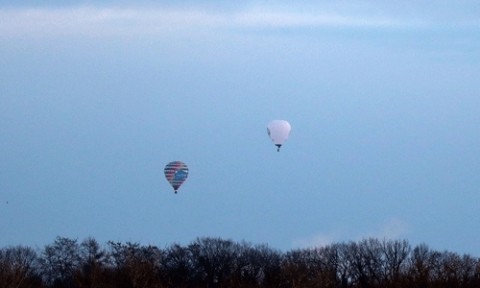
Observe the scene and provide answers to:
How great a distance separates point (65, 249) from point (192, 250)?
926 centimetres

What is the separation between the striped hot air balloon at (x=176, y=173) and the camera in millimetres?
70438

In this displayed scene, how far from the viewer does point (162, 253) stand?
3492 inches

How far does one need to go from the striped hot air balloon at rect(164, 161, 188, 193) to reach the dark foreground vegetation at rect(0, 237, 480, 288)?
14.6ft

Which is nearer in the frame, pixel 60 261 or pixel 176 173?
pixel 176 173

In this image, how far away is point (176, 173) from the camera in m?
70.8

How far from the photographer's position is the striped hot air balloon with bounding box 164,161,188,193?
7044cm

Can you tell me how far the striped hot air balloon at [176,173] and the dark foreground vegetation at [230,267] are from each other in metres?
4.45

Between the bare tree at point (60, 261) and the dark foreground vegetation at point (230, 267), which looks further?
the bare tree at point (60, 261)

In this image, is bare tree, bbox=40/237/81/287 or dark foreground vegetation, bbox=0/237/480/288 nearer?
dark foreground vegetation, bbox=0/237/480/288

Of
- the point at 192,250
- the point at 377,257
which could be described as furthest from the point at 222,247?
the point at 377,257

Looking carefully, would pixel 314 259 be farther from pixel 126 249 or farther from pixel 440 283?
pixel 440 283

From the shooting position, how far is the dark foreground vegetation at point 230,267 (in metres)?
59.3

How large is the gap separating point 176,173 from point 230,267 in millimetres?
16951

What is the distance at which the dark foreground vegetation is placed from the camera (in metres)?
59.3
